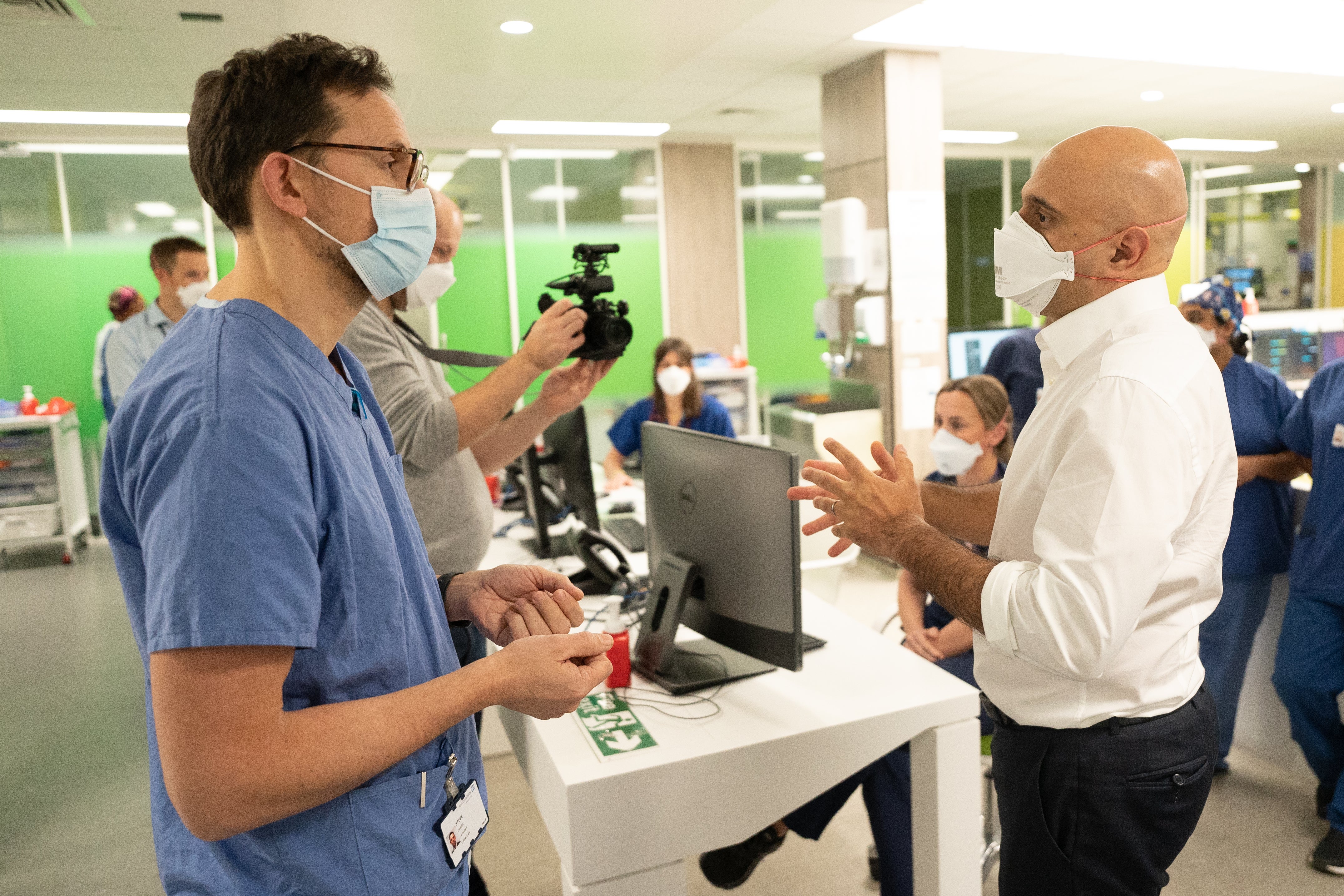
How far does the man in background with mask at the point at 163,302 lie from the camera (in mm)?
4322

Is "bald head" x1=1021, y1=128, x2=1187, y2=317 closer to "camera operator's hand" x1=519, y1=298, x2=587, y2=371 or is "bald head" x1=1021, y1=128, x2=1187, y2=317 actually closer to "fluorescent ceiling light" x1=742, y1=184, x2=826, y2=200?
"camera operator's hand" x1=519, y1=298, x2=587, y2=371

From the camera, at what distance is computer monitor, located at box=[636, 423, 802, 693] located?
5.48 feet

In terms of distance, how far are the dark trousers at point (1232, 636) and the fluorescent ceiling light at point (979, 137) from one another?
5.42 m

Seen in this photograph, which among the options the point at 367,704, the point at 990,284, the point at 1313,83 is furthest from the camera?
the point at 990,284

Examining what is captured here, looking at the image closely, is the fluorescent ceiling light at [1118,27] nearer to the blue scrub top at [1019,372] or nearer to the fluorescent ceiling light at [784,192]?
the blue scrub top at [1019,372]

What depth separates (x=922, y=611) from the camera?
260 centimetres

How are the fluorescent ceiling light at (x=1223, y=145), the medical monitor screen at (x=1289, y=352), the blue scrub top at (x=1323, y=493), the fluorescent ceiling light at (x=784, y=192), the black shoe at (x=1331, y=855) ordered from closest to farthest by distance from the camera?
the black shoe at (x=1331, y=855) < the blue scrub top at (x=1323, y=493) < the medical monitor screen at (x=1289, y=352) < the fluorescent ceiling light at (x=784, y=192) < the fluorescent ceiling light at (x=1223, y=145)

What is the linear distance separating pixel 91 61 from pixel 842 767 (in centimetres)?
483

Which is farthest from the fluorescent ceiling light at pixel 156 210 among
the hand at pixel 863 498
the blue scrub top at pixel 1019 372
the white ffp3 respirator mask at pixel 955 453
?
the hand at pixel 863 498

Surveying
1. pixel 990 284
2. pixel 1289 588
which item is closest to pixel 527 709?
pixel 1289 588

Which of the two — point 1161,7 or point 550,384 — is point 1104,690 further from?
point 1161,7

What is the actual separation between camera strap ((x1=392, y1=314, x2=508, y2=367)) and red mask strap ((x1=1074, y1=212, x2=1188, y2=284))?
1186 millimetres

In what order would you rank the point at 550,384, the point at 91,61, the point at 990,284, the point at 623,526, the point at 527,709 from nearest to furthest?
the point at 527,709, the point at 550,384, the point at 623,526, the point at 91,61, the point at 990,284

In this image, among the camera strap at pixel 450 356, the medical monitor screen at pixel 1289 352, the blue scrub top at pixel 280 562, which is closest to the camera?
the blue scrub top at pixel 280 562
